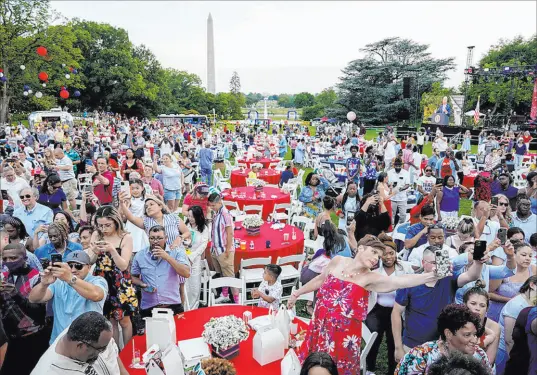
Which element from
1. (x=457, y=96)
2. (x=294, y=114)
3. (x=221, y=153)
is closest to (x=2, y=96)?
(x=221, y=153)

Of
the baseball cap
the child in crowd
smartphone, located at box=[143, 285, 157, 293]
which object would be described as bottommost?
the child in crowd

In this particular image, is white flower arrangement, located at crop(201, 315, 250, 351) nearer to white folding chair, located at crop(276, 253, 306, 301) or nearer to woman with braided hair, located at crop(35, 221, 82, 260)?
woman with braided hair, located at crop(35, 221, 82, 260)

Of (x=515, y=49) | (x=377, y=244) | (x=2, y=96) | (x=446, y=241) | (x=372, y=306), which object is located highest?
(x=515, y=49)

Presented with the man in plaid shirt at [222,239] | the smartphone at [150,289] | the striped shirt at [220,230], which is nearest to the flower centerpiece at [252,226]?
the man in plaid shirt at [222,239]

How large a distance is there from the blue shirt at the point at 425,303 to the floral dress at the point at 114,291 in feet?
7.99

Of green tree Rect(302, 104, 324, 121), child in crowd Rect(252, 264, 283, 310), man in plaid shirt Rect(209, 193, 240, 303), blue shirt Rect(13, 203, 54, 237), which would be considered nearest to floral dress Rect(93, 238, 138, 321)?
child in crowd Rect(252, 264, 283, 310)

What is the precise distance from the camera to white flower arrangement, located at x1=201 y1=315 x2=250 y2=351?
3092mm

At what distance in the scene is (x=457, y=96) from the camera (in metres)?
41.6

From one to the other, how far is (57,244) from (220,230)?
2033 mm

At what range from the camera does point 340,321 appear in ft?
9.89

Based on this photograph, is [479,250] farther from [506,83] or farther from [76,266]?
[506,83]

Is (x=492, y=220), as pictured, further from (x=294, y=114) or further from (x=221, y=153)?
(x=294, y=114)

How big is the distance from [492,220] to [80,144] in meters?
13.7

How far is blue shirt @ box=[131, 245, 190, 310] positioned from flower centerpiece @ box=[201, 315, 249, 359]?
3.03ft
